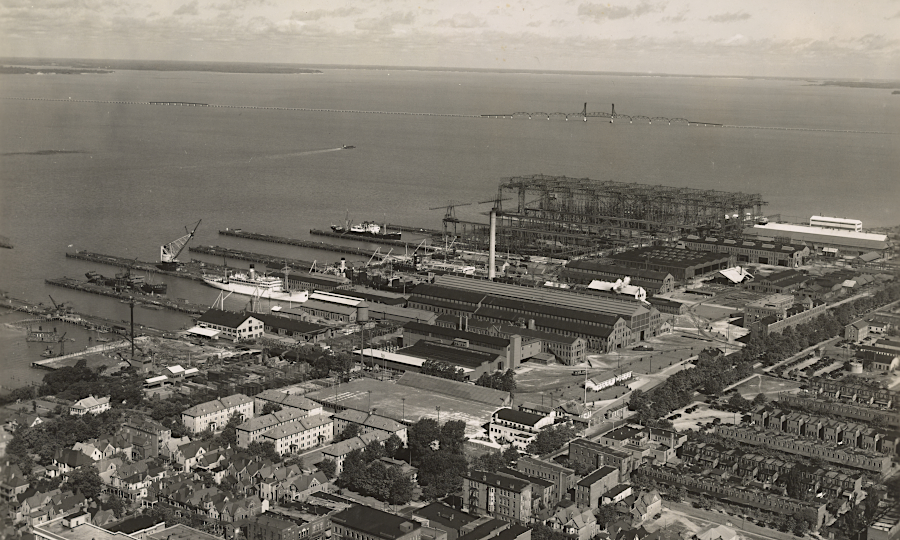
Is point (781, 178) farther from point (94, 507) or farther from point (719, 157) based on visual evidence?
point (94, 507)

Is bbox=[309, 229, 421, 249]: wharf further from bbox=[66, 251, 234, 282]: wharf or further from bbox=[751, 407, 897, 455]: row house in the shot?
bbox=[751, 407, 897, 455]: row house

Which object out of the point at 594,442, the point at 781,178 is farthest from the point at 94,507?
the point at 781,178

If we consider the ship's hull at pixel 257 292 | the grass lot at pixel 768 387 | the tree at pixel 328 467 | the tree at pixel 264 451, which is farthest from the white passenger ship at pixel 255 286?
the tree at pixel 328 467

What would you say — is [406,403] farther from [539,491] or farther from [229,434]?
[539,491]

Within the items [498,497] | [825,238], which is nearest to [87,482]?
[498,497]

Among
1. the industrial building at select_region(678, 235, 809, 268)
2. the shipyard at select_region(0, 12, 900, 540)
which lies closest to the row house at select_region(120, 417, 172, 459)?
the shipyard at select_region(0, 12, 900, 540)
